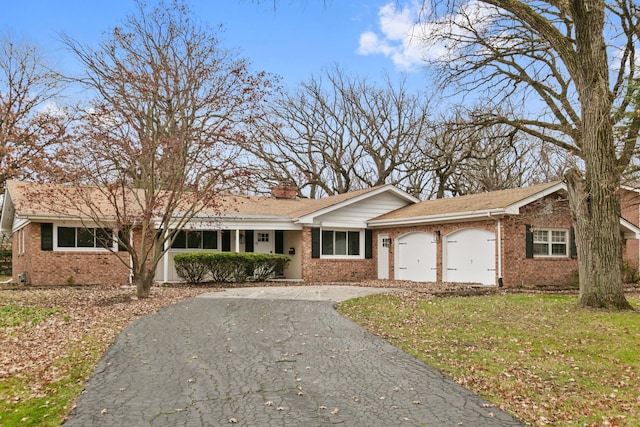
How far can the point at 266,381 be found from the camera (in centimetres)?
617

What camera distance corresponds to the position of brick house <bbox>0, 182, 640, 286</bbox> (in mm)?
17328

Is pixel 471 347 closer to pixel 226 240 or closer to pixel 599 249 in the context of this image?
pixel 599 249

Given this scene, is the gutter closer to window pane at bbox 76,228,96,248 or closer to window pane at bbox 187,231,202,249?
window pane at bbox 187,231,202,249

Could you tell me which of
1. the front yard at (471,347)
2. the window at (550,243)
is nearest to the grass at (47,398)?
the front yard at (471,347)

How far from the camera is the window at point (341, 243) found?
21.6 m

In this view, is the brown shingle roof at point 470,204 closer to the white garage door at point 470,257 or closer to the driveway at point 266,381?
the white garage door at point 470,257

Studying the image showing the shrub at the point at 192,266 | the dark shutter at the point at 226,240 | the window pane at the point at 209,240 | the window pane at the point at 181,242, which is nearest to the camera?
the shrub at the point at 192,266

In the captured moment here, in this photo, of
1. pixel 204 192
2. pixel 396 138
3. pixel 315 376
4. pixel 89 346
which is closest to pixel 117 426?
pixel 315 376

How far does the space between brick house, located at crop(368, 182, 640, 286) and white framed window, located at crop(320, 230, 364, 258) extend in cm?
218

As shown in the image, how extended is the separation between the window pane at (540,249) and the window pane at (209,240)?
11.8 m

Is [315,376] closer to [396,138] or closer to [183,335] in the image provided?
[183,335]

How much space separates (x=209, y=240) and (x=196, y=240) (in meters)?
0.53

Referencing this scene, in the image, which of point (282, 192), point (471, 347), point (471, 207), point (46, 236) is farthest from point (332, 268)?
point (471, 347)

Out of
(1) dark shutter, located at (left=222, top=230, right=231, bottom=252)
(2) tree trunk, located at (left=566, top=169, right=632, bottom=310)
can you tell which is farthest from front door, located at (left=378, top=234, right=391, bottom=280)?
(2) tree trunk, located at (left=566, top=169, right=632, bottom=310)
